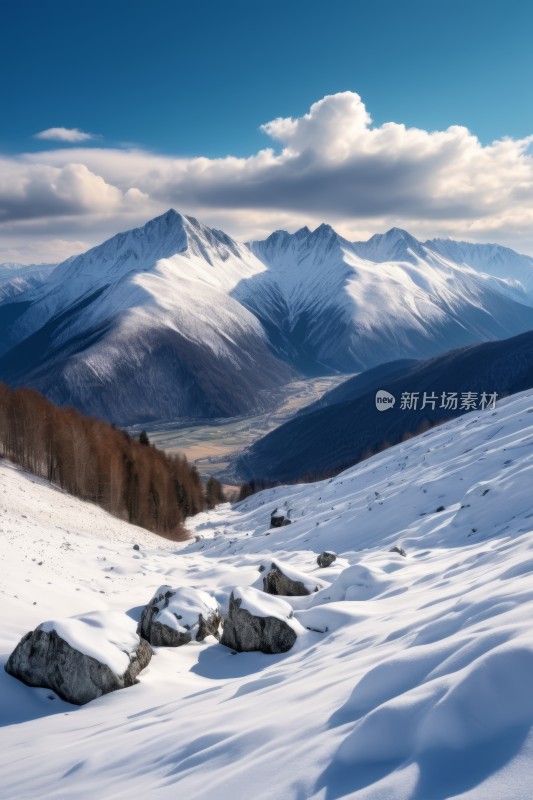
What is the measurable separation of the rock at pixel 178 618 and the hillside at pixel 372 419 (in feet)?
427

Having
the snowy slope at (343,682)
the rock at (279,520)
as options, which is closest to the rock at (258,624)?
the snowy slope at (343,682)

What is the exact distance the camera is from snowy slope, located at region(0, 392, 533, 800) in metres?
5.54

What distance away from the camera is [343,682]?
351 inches

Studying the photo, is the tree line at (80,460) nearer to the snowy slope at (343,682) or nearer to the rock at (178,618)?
the snowy slope at (343,682)

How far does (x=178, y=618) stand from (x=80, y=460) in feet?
144

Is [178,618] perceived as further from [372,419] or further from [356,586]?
[372,419]

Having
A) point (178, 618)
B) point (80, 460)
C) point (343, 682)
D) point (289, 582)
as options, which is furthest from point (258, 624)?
point (80, 460)

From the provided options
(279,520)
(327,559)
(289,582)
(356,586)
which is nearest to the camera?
(356,586)

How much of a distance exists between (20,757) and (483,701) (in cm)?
917

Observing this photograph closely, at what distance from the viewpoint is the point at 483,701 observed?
18.7ft

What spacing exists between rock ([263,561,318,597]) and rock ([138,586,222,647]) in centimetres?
255

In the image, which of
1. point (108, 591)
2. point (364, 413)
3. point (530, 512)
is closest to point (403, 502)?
point (530, 512)

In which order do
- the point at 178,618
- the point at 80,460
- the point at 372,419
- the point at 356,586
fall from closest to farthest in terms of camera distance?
the point at 178,618, the point at 356,586, the point at 80,460, the point at 372,419

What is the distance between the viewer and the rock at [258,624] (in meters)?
15.2
